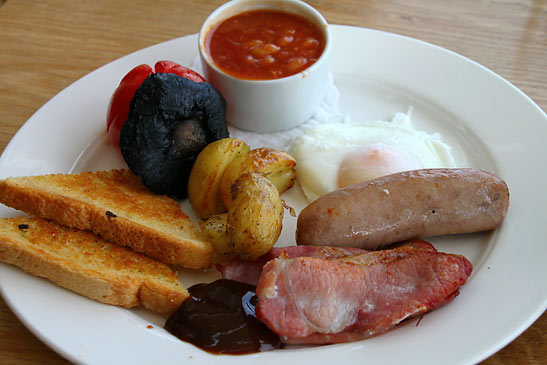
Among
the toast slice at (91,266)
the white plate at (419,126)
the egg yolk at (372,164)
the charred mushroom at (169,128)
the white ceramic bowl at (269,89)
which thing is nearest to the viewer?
the white plate at (419,126)

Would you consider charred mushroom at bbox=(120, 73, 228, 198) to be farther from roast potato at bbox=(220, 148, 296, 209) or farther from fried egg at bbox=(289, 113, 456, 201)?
fried egg at bbox=(289, 113, 456, 201)

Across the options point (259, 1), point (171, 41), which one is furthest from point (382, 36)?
point (171, 41)

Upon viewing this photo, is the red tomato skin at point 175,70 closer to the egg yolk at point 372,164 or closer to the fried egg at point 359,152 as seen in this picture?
the fried egg at point 359,152

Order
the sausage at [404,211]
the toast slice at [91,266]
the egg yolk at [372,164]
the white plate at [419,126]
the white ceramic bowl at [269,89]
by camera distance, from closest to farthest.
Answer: the white plate at [419,126]
the toast slice at [91,266]
the sausage at [404,211]
the egg yolk at [372,164]
the white ceramic bowl at [269,89]

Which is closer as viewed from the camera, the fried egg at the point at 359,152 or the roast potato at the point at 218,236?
the roast potato at the point at 218,236

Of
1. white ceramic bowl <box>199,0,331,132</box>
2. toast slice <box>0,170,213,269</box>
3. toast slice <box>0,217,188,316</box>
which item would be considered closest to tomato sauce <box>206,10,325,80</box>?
white ceramic bowl <box>199,0,331,132</box>

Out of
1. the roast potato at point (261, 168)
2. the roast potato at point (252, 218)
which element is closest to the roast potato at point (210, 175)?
the roast potato at point (261, 168)
